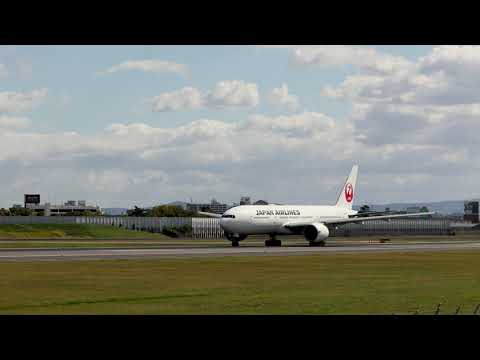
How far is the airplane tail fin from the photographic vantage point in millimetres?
83250

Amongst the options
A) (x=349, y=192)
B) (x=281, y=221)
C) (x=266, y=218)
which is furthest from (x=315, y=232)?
(x=349, y=192)

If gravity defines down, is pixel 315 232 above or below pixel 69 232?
below

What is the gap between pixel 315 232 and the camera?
71.9 meters

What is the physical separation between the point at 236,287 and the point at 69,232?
86.9m

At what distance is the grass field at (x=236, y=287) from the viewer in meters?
22.4

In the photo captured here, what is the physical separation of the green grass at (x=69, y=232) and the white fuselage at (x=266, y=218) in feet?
116

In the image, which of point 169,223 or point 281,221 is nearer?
point 281,221

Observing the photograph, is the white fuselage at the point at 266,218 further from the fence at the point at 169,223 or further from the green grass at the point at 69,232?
the fence at the point at 169,223

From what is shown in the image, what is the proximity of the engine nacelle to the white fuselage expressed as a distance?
1.38 meters

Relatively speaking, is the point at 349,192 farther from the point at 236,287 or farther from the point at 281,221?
the point at 236,287

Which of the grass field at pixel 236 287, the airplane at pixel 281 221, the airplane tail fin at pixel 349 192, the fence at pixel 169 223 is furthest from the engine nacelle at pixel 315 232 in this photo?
the fence at pixel 169 223

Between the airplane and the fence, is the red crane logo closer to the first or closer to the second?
the airplane
